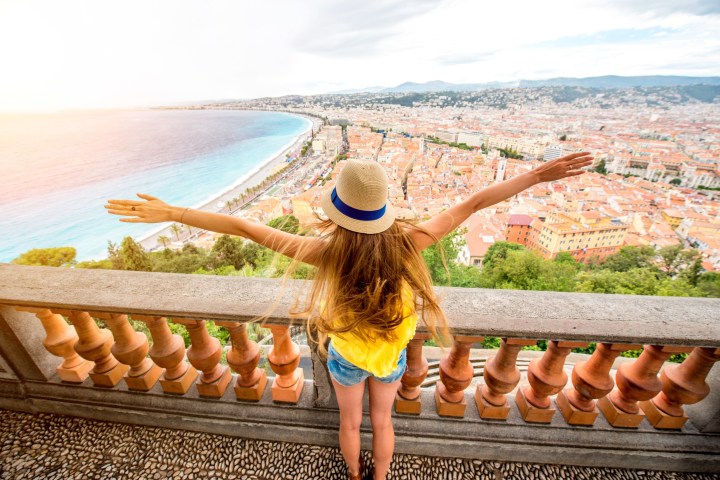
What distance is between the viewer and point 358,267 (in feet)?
3.42

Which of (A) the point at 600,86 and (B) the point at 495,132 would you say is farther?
(A) the point at 600,86

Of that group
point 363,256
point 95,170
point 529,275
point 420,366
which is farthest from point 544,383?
point 95,170

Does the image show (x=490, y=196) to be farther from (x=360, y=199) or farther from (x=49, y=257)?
(x=49, y=257)

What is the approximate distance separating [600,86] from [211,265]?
434ft

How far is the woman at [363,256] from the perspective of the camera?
39.1 inches

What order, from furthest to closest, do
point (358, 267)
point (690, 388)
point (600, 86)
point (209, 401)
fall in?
point (600, 86) → point (209, 401) → point (690, 388) → point (358, 267)

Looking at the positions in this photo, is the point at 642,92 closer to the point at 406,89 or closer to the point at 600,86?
the point at 600,86

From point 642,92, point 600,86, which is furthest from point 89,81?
point 600,86

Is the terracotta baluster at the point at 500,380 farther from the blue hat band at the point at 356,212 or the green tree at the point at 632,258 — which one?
the green tree at the point at 632,258

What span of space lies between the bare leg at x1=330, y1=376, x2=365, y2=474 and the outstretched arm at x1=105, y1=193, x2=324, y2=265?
0.54 meters

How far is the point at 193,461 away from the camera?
5.04ft

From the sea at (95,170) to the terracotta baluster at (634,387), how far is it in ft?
93.9

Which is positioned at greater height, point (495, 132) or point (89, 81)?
point (89, 81)

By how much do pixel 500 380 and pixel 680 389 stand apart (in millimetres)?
735
